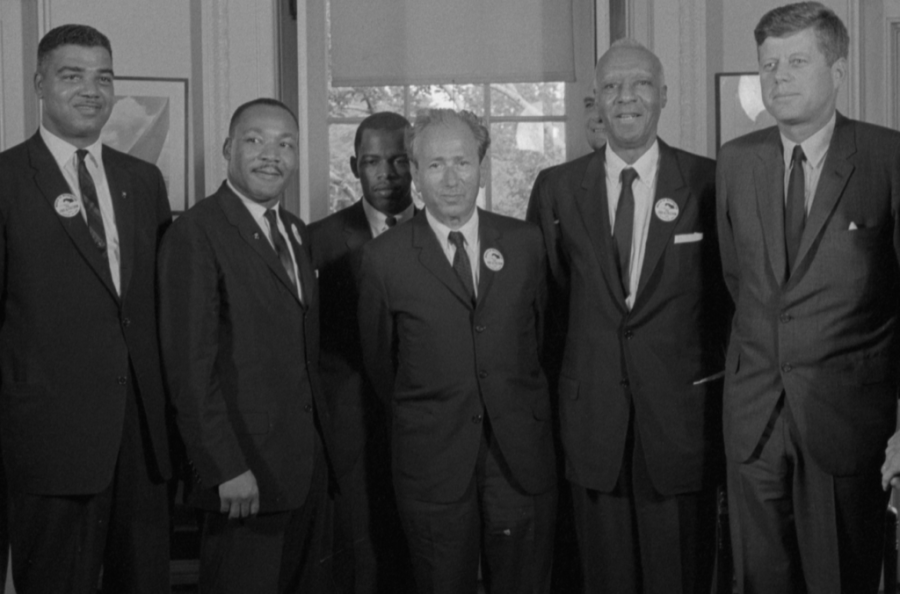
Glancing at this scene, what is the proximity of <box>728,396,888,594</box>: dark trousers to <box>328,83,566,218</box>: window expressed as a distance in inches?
87.4

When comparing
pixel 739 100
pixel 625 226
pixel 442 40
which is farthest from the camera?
pixel 442 40

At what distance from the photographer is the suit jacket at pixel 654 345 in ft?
8.71

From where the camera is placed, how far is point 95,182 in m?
2.66

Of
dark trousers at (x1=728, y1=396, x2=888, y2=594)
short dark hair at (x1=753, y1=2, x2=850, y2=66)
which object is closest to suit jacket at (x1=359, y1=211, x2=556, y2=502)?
dark trousers at (x1=728, y1=396, x2=888, y2=594)

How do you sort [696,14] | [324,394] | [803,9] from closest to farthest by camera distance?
1. [803,9]
2. [324,394]
3. [696,14]

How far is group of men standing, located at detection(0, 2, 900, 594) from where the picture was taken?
239 centimetres

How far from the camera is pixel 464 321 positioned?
8.75ft

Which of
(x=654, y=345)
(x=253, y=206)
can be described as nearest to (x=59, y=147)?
(x=253, y=206)

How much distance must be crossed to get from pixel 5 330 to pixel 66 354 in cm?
17

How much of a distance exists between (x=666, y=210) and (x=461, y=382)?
2.41ft

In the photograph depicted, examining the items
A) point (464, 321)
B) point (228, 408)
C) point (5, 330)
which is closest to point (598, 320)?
point (464, 321)

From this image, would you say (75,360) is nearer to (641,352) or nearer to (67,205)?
(67,205)

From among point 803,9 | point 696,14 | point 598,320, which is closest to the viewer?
point 803,9

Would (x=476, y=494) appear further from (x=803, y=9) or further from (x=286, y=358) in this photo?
(x=803, y=9)
